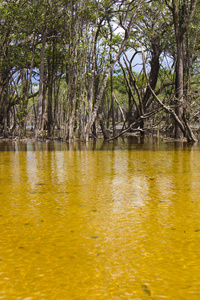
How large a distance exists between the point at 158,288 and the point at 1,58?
18.1 m

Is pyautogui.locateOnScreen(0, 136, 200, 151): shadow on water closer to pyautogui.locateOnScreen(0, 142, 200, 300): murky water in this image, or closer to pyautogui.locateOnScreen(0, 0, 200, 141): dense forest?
pyautogui.locateOnScreen(0, 0, 200, 141): dense forest

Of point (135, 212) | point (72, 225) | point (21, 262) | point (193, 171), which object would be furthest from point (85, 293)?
point (193, 171)

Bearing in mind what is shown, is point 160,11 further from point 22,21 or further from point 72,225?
point 72,225

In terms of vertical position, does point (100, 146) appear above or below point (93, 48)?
below

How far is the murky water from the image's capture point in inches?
67.7

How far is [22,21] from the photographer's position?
16.9 meters

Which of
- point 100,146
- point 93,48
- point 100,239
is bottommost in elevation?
point 100,239

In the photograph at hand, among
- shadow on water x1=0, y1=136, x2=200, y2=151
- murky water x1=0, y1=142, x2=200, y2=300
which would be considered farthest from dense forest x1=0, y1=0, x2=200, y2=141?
murky water x1=0, y1=142, x2=200, y2=300

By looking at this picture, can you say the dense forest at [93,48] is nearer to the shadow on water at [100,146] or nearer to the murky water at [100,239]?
the shadow on water at [100,146]

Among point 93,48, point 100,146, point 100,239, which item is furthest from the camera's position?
point 93,48

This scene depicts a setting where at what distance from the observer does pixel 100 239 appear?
2.38 m

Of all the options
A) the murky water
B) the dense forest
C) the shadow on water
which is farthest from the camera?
the dense forest

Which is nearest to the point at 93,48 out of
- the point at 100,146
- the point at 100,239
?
the point at 100,146

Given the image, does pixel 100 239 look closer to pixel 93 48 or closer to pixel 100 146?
pixel 100 146
